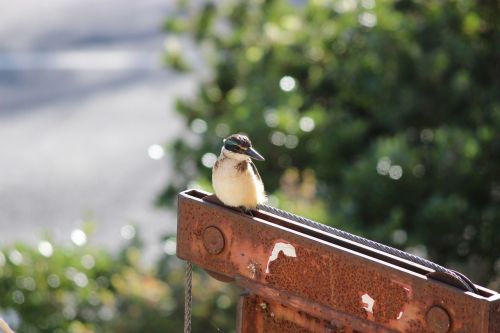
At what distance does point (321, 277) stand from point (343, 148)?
4559mm

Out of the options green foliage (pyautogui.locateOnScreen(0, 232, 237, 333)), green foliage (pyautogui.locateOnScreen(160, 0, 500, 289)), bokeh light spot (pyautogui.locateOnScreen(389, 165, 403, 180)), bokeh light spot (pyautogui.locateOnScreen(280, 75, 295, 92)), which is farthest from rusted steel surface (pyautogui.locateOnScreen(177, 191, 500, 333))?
bokeh light spot (pyautogui.locateOnScreen(280, 75, 295, 92))

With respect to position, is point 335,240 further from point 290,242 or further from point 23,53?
point 23,53

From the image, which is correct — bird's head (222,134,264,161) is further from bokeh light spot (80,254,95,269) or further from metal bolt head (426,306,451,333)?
bokeh light spot (80,254,95,269)

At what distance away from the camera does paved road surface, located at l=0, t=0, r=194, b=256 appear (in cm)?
1180

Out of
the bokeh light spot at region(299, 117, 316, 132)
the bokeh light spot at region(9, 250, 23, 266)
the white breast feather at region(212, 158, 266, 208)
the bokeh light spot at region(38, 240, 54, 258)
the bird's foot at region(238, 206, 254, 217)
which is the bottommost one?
the bokeh light spot at region(9, 250, 23, 266)

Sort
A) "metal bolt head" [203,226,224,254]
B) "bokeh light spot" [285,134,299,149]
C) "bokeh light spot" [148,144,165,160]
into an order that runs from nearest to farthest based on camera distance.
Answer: "metal bolt head" [203,226,224,254] → "bokeh light spot" [285,134,299,149] → "bokeh light spot" [148,144,165,160]

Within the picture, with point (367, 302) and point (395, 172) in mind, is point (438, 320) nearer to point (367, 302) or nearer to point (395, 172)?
point (367, 302)

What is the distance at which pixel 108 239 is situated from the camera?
1120cm

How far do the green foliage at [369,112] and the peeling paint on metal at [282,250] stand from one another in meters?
3.41

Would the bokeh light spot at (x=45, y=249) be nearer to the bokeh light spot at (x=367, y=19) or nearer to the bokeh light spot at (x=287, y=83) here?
the bokeh light spot at (x=287, y=83)

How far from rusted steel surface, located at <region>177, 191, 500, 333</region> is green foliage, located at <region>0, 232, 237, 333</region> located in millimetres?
3724

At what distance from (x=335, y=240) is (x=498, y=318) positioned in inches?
20.5

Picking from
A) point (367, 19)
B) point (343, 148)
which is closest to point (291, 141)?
point (343, 148)

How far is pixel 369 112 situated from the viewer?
7.57m
